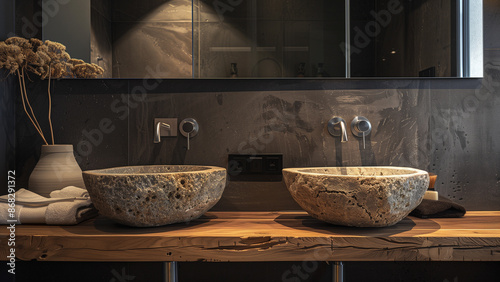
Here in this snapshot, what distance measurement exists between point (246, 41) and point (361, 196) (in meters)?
0.81

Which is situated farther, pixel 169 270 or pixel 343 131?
pixel 343 131

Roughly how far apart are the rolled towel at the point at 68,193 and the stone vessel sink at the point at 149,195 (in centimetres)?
23

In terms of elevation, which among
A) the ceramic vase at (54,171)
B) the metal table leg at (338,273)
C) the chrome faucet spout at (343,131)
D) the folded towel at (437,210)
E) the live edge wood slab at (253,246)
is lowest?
the metal table leg at (338,273)

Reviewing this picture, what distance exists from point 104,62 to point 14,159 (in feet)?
1.82

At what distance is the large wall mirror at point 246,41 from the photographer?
144 cm

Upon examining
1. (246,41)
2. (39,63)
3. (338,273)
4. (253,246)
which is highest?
(246,41)

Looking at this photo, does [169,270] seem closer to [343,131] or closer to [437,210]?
[343,131]

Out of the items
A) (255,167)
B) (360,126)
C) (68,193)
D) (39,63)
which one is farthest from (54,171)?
(360,126)

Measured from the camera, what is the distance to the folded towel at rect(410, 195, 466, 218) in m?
1.21

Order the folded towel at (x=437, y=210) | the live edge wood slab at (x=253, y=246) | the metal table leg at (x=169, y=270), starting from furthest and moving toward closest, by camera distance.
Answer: the folded towel at (x=437, y=210) → the metal table leg at (x=169, y=270) → the live edge wood slab at (x=253, y=246)

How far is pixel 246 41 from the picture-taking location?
1.45 metres

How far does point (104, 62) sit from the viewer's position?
1442 millimetres

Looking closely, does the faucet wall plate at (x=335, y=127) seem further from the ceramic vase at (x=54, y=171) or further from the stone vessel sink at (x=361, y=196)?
the ceramic vase at (x=54, y=171)

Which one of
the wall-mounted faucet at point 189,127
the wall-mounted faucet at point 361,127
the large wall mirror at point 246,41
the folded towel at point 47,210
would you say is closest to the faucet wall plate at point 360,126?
the wall-mounted faucet at point 361,127
